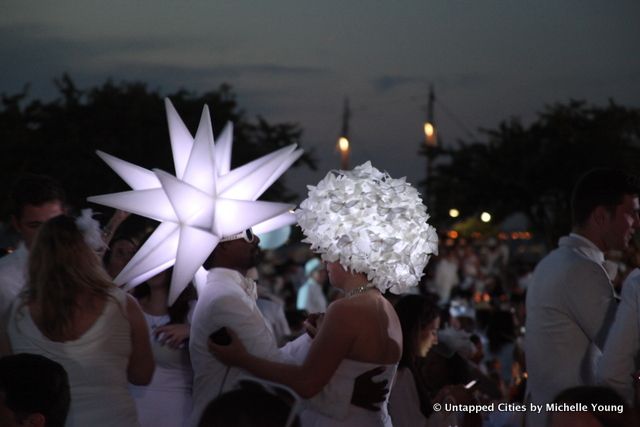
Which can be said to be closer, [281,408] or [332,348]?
[281,408]

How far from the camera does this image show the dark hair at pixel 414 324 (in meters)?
5.26

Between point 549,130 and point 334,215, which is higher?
point 334,215

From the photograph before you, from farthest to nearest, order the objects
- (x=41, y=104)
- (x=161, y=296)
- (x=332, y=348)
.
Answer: (x=41, y=104) < (x=161, y=296) < (x=332, y=348)

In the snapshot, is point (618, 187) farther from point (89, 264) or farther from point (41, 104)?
point (41, 104)

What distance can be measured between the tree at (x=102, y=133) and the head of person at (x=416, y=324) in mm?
22542

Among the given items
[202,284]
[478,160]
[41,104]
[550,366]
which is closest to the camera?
[202,284]

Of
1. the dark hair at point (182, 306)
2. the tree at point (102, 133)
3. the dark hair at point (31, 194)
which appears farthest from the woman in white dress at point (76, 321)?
the tree at point (102, 133)

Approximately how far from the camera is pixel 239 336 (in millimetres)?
3924

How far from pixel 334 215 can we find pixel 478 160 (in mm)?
30295

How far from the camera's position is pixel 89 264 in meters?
3.93

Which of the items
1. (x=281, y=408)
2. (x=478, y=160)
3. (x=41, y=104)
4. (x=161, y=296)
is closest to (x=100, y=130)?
(x=41, y=104)

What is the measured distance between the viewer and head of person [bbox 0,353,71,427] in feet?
11.1

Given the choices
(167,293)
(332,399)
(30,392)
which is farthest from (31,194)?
Result: (332,399)

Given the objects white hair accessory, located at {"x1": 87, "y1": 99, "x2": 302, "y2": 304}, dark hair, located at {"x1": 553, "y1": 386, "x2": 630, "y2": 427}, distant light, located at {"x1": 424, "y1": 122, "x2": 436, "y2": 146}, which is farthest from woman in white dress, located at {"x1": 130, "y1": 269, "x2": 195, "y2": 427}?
distant light, located at {"x1": 424, "y1": 122, "x2": 436, "y2": 146}
